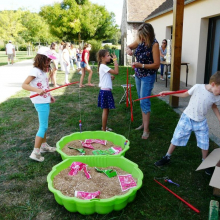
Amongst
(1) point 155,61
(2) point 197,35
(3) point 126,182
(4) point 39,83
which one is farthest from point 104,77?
(2) point 197,35

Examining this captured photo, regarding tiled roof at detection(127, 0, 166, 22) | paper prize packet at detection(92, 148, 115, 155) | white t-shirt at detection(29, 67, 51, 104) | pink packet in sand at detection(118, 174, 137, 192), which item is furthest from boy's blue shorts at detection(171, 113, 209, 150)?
tiled roof at detection(127, 0, 166, 22)

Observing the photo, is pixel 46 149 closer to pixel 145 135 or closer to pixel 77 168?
pixel 77 168

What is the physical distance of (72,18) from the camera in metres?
18.9

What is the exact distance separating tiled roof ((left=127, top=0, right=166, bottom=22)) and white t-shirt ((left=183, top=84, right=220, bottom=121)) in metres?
13.7

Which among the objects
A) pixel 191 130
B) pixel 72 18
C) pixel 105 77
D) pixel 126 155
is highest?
pixel 72 18

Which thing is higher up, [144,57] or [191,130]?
[144,57]

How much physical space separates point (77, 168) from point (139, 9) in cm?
1535

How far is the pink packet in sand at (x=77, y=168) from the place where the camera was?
2717 mm

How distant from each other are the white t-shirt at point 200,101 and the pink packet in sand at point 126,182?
0.99 meters

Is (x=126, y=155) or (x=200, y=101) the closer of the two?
(x=200, y=101)

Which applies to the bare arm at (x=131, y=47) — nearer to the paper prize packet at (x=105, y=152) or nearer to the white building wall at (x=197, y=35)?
the paper prize packet at (x=105, y=152)

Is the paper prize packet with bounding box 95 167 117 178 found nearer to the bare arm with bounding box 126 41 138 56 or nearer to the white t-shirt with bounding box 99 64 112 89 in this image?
the white t-shirt with bounding box 99 64 112 89

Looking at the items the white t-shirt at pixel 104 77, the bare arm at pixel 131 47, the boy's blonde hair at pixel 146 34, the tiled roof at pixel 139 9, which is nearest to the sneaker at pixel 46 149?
the white t-shirt at pixel 104 77

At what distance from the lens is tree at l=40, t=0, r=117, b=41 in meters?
18.8
